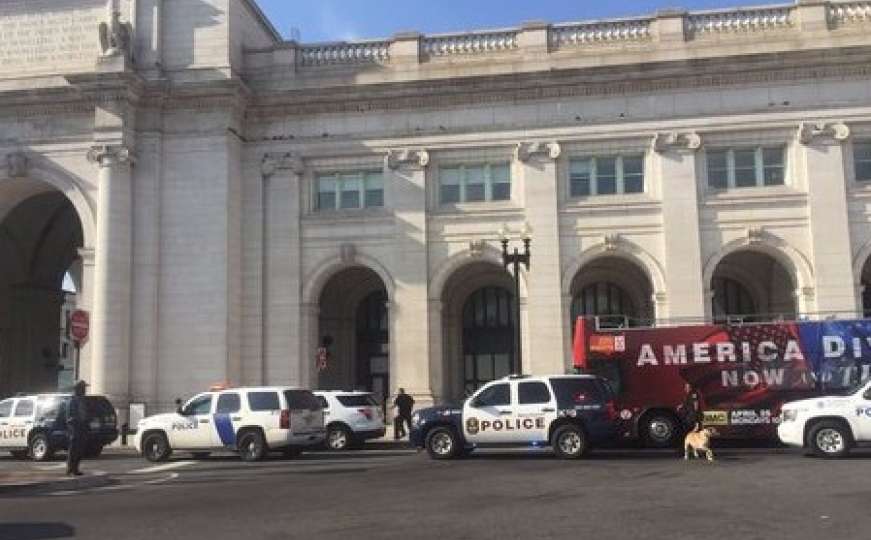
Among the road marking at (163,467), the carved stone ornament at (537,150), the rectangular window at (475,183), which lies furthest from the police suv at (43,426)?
the carved stone ornament at (537,150)

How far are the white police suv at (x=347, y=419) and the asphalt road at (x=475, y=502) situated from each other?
193 inches

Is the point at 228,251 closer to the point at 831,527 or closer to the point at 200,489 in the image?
the point at 200,489

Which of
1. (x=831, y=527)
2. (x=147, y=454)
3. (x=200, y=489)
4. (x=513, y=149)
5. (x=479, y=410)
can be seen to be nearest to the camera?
(x=831, y=527)

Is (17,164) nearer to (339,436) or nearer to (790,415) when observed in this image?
(339,436)

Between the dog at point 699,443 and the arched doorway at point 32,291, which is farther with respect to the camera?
the arched doorway at point 32,291

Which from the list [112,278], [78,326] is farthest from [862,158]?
[112,278]

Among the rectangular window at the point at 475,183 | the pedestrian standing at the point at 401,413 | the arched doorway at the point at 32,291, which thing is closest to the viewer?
the pedestrian standing at the point at 401,413

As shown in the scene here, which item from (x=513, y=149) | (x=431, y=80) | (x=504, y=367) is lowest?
(x=504, y=367)

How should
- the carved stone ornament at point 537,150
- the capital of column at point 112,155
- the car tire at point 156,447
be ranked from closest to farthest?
1. the car tire at point 156,447
2. the carved stone ornament at point 537,150
3. the capital of column at point 112,155

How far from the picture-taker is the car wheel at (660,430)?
904 inches

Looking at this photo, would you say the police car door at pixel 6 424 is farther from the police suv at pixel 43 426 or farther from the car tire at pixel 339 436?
the car tire at pixel 339 436

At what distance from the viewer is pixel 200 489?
52.8ft

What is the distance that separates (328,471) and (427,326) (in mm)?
13044

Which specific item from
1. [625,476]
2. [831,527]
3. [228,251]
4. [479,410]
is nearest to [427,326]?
[228,251]
